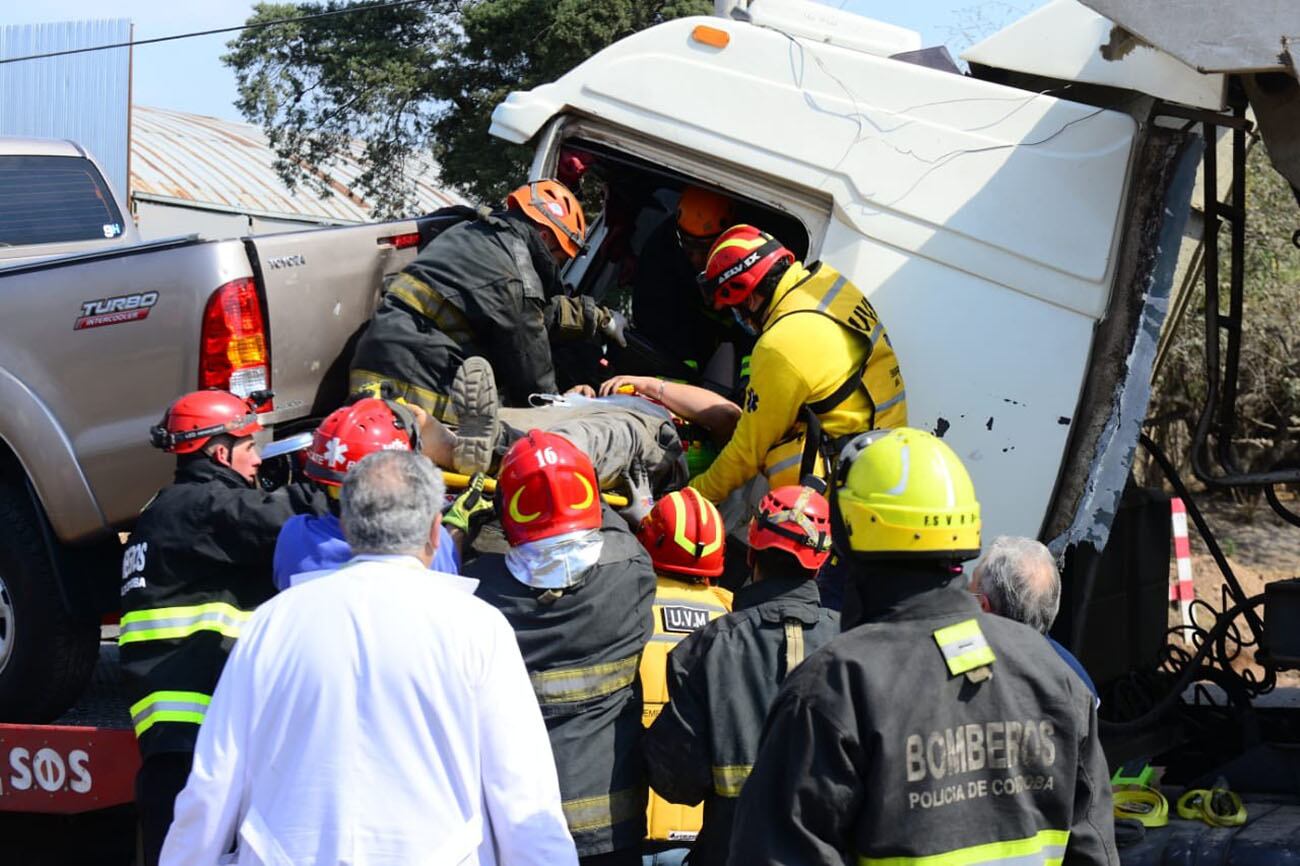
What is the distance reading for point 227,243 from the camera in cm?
430

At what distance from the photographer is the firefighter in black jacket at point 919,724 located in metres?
2.13

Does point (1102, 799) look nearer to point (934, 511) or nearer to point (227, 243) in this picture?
point (934, 511)

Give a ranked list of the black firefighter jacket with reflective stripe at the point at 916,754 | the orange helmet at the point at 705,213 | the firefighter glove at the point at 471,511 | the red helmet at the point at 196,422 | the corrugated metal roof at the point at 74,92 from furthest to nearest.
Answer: the corrugated metal roof at the point at 74,92 → the orange helmet at the point at 705,213 → the firefighter glove at the point at 471,511 → the red helmet at the point at 196,422 → the black firefighter jacket with reflective stripe at the point at 916,754

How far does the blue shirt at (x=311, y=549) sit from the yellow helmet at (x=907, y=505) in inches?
54.5

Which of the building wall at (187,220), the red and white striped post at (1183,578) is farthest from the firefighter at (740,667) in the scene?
the building wall at (187,220)

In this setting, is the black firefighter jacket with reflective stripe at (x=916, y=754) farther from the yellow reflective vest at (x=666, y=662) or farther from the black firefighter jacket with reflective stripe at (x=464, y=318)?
the black firefighter jacket with reflective stripe at (x=464, y=318)

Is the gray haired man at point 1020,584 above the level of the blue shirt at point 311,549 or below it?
above

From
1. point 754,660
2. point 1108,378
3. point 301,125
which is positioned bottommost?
point 301,125

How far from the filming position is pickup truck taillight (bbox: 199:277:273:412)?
4.25 meters

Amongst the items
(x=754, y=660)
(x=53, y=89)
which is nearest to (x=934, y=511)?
(x=754, y=660)

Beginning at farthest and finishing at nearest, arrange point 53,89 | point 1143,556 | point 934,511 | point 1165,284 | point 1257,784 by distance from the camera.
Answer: point 53,89 < point 1143,556 < point 1257,784 < point 1165,284 < point 934,511

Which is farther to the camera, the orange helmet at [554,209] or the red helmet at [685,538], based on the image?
the orange helmet at [554,209]

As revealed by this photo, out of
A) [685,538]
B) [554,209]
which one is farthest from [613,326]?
[685,538]

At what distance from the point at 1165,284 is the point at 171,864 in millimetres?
3127
